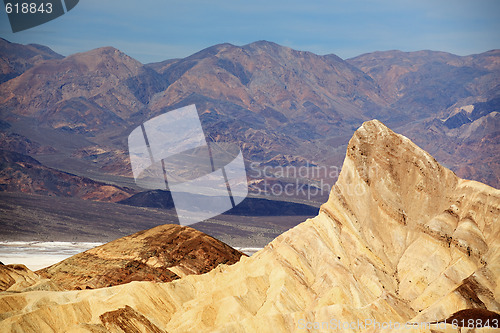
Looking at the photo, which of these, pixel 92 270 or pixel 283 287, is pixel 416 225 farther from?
pixel 92 270

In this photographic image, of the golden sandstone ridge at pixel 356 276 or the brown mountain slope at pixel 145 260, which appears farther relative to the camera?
the brown mountain slope at pixel 145 260

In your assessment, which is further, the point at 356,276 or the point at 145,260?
the point at 145,260

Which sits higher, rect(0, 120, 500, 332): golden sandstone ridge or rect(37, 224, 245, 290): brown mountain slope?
rect(0, 120, 500, 332): golden sandstone ridge

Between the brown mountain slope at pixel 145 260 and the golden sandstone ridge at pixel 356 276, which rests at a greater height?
the golden sandstone ridge at pixel 356 276

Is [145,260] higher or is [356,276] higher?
[356,276]

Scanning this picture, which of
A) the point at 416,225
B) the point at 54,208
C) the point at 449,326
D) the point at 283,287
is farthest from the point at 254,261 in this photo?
the point at 54,208
